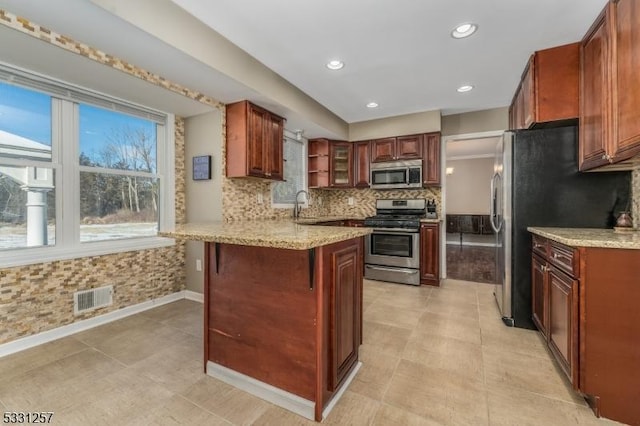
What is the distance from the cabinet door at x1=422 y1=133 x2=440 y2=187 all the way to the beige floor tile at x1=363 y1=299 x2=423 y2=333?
2045 millimetres

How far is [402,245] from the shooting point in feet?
13.4

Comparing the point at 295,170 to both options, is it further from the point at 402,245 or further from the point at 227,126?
the point at 402,245

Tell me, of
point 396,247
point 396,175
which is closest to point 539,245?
point 396,247

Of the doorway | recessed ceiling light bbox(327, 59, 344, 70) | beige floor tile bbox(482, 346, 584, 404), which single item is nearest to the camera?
beige floor tile bbox(482, 346, 584, 404)

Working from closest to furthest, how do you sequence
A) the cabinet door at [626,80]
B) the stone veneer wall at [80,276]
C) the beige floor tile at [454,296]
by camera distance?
the cabinet door at [626,80] → the stone veneer wall at [80,276] → the beige floor tile at [454,296]

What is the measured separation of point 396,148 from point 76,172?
400 cm

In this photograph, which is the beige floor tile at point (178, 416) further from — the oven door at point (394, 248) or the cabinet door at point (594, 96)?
the oven door at point (394, 248)

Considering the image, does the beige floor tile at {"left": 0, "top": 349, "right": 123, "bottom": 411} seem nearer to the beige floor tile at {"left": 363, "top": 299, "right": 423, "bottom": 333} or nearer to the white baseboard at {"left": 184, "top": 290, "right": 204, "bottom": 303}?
the white baseboard at {"left": 184, "top": 290, "right": 204, "bottom": 303}

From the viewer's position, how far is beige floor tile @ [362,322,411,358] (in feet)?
7.31

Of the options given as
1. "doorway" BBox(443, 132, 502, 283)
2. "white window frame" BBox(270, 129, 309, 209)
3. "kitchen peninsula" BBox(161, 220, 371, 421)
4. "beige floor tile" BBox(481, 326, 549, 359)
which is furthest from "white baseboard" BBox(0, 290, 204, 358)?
"doorway" BBox(443, 132, 502, 283)

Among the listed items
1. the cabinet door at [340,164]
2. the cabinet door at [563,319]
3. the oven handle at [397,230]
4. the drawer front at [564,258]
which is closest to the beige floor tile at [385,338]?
the cabinet door at [563,319]

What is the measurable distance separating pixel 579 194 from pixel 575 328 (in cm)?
132

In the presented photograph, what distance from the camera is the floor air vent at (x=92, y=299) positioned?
254cm

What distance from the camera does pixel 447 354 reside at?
2148 millimetres
